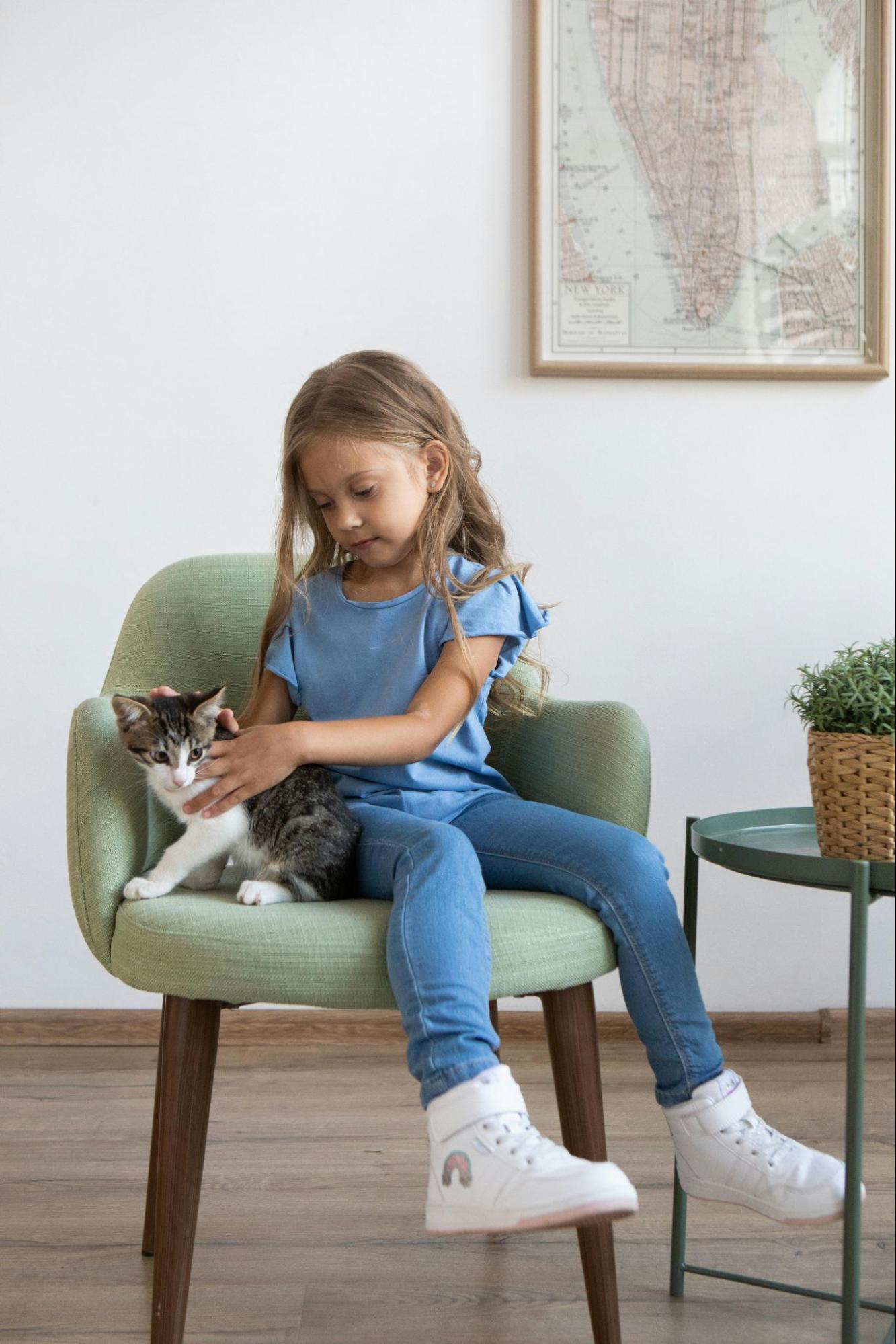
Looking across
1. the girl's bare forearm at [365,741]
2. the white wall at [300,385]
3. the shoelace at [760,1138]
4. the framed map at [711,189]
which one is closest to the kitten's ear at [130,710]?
the girl's bare forearm at [365,741]

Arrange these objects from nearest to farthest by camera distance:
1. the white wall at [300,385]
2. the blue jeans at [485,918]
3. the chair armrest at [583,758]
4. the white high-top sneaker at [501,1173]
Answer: the white high-top sneaker at [501,1173] < the blue jeans at [485,918] < the chair armrest at [583,758] < the white wall at [300,385]

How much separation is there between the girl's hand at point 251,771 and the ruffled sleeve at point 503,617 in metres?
0.25

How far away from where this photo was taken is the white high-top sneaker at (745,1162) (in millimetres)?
1077

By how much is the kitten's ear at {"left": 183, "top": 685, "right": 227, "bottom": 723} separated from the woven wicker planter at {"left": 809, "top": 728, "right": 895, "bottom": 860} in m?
0.60

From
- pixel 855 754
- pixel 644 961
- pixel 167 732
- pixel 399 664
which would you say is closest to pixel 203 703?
pixel 167 732

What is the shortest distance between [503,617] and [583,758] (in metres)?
0.19

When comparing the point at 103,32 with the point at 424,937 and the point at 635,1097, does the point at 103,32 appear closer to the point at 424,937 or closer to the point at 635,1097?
the point at 424,937

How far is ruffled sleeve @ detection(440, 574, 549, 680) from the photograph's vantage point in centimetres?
141

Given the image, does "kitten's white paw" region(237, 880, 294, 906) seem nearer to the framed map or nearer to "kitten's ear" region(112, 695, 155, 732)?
"kitten's ear" region(112, 695, 155, 732)

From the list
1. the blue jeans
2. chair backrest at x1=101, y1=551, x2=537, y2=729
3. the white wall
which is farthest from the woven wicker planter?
the white wall

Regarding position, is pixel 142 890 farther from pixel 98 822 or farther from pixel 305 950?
pixel 305 950

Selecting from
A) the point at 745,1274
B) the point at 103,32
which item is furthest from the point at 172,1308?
the point at 103,32

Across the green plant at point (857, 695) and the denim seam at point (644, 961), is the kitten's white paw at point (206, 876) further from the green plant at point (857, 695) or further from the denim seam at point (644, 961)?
the green plant at point (857, 695)

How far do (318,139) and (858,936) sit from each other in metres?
1.62
